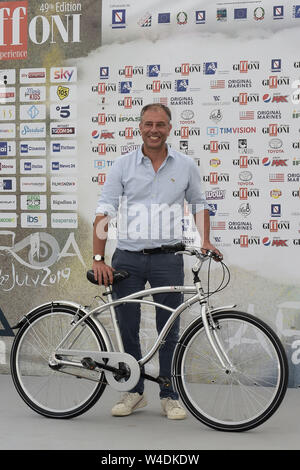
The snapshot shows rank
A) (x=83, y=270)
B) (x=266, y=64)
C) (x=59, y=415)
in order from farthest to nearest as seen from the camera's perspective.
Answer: (x=83, y=270) < (x=266, y=64) < (x=59, y=415)

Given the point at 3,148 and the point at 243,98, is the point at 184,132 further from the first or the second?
the point at 3,148

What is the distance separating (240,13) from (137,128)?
97cm

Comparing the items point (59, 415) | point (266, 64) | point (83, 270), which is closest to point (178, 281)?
point (59, 415)

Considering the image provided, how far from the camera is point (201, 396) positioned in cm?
352

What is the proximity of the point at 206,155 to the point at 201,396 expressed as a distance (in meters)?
1.71

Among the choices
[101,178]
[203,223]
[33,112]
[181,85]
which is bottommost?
[203,223]

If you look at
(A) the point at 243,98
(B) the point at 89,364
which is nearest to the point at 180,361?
(B) the point at 89,364

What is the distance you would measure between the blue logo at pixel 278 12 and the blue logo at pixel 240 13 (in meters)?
0.18

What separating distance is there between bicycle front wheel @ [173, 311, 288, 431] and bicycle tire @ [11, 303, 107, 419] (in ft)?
1.49

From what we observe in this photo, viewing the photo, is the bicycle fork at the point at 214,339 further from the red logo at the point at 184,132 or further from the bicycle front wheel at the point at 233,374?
the red logo at the point at 184,132

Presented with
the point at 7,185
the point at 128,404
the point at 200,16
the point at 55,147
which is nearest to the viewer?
the point at 128,404

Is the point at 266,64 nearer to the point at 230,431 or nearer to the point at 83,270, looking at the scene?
the point at 83,270

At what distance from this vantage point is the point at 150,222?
3.71m

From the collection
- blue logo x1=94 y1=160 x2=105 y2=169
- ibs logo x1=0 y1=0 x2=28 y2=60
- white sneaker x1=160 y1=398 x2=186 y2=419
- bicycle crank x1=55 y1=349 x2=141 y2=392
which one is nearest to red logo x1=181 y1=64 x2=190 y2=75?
blue logo x1=94 y1=160 x2=105 y2=169
